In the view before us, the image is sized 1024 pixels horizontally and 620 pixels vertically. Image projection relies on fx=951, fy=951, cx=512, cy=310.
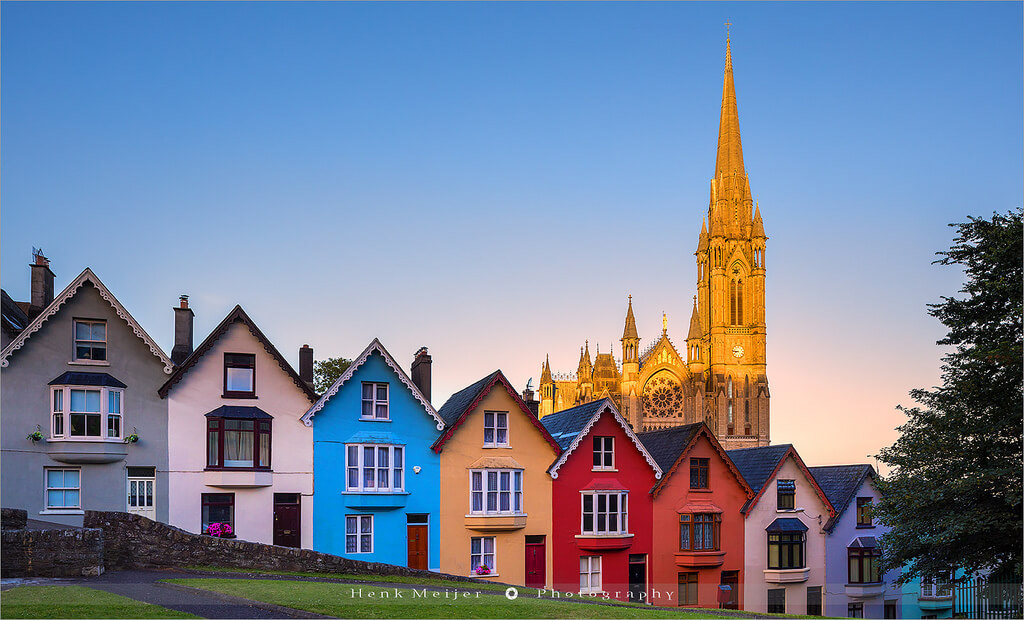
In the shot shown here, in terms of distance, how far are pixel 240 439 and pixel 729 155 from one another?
132621 mm

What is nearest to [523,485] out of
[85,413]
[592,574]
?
[592,574]

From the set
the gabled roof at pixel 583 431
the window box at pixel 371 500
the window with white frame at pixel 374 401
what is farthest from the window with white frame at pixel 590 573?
the window with white frame at pixel 374 401

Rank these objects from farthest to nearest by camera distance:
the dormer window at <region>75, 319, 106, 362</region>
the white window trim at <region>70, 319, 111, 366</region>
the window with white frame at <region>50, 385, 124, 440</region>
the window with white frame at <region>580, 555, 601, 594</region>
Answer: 1. the window with white frame at <region>580, 555, 601, 594</region>
2. the dormer window at <region>75, 319, 106, 362</region>
3. the white window trim at <region>70, 319, 111, 366</region>
4. the window with white frame at <region>50, 385, 124, 440</region>

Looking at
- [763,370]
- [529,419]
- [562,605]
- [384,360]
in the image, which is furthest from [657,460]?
[763,370]

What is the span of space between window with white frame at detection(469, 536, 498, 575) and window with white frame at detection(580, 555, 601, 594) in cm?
416

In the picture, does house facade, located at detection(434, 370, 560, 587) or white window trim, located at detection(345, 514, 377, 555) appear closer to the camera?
white window trim, located at detection(345, 514, 377, 555)

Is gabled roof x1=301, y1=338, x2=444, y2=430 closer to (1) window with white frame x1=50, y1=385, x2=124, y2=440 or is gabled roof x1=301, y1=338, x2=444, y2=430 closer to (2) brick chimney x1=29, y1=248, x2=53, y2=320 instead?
(1) window with white frame x1=50, y1=385, x2=124, y2=440

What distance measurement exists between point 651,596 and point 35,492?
2599 cm

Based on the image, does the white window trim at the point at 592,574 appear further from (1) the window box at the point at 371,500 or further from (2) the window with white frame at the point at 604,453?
(1) the window box at the point at 371,500

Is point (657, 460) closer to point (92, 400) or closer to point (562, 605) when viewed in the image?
point (562, 605)

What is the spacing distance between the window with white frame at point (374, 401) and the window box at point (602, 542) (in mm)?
10455

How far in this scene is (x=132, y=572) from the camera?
29.5 metres

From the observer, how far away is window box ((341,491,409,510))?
40.0 meters

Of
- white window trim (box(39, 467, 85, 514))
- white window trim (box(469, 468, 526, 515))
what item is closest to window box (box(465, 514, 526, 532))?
white window trim (box(469, 468, 526, 515))
